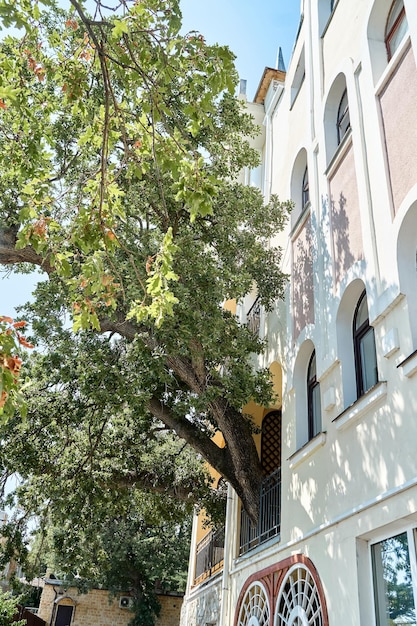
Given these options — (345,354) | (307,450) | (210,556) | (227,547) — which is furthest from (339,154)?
(210,556)

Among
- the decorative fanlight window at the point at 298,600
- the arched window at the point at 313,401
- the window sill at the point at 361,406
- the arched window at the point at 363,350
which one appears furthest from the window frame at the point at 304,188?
the decorative fanlight window at the point at 298,600

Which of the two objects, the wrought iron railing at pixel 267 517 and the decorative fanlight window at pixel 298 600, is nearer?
the decorative fanlight window at pixel 298 600

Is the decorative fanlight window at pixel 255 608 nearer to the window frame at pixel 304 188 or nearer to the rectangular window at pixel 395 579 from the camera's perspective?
the rectangular window at pixel 395 579

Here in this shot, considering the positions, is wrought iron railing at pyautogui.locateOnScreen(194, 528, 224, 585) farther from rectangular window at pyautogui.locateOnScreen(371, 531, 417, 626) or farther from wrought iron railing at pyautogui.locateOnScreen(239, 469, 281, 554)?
rectangular window at pyautogui.locateOnScreen(371, 531, 417, 626)

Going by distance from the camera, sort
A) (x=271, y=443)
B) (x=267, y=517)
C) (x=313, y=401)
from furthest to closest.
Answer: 1. (x=271, y=443)
2. (x=267, y=517)
3. (x=313, y=401)

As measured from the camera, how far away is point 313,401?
8.74 meters

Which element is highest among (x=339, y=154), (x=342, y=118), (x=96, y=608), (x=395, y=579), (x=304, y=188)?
(x=304, y=188)

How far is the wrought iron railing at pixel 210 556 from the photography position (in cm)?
1329

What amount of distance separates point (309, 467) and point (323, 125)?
5423mm

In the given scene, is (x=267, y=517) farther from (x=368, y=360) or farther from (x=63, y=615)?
(x=63, y=615)

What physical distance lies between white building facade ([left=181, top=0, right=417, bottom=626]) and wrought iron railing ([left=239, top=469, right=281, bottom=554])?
0.13 ft

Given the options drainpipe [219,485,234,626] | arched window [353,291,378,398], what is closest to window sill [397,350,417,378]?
arched window [353,291,378,398]

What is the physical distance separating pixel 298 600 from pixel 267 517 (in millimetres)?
2208

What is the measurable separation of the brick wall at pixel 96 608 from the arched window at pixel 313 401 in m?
25.1
